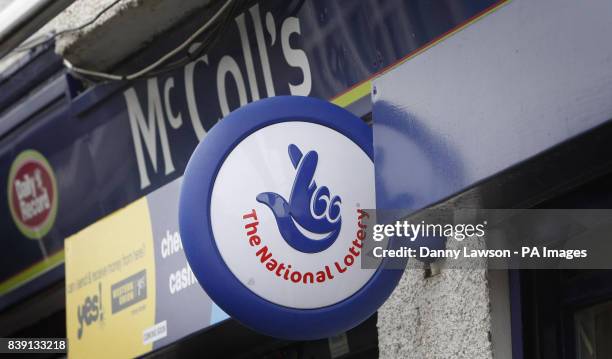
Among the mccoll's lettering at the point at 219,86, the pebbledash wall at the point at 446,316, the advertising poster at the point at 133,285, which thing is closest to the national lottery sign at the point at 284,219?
the pebbledash wall at the point at 446,316

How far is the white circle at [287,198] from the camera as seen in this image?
3.95 meters

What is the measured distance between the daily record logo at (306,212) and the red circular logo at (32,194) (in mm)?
3916

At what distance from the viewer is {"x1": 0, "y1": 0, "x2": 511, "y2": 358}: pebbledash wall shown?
170 inches

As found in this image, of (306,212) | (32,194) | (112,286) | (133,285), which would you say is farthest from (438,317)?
(32,194)

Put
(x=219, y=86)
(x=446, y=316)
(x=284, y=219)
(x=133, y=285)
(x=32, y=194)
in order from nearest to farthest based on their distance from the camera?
1. (x=284, y=219)
2. (x=446, y=316)
3. (x=133, y=285)
4. (x=219, y=86)
5. (x=32, y=194)

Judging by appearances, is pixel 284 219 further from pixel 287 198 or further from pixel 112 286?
pixel 112 286

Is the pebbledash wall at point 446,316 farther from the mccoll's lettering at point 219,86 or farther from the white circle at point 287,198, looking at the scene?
the mccoll's lettering at point 219,86

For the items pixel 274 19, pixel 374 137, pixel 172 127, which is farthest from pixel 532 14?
pixel 172 127

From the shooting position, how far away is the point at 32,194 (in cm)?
781

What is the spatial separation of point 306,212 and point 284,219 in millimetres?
82

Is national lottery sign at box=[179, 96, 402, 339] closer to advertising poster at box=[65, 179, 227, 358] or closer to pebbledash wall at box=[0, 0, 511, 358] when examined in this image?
pebbledash wall at box=[0, 0, 511, 358]

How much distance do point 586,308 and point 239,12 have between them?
102 inches

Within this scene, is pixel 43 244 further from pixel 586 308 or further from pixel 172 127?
pixel 586 308

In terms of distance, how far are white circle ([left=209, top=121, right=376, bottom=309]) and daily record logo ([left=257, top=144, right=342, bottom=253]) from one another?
18mm
